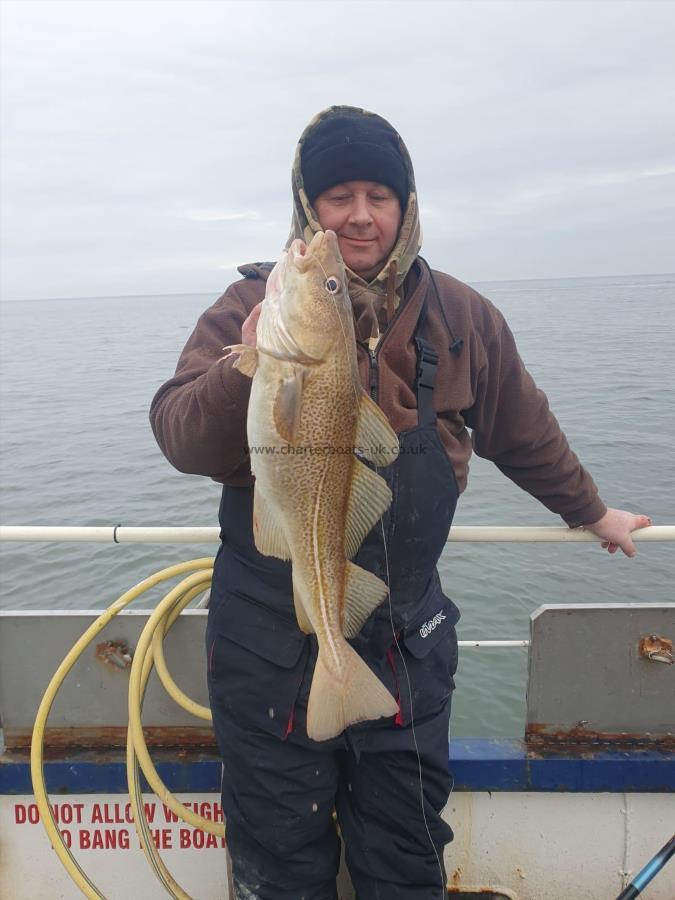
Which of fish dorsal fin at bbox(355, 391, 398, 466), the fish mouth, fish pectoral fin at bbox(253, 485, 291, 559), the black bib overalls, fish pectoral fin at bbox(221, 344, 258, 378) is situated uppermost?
the fish mouth

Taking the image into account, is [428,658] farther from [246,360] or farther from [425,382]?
[246,360]

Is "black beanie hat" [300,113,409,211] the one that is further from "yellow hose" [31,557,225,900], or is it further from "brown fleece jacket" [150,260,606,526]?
"yellow hose" [31,557,225,900]

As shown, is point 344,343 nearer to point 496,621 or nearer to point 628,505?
point 496,621

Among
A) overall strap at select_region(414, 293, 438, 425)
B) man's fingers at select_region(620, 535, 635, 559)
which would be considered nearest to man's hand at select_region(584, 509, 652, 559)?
man's fingers at select_region(620, 535, 635, 559)

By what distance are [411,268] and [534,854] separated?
260 centimetres

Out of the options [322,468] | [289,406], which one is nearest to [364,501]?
[322,468]

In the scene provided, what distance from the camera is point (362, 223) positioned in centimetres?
254

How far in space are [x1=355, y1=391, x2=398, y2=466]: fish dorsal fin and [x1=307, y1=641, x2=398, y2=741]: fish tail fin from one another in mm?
611

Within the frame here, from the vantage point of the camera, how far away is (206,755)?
299 centimetres

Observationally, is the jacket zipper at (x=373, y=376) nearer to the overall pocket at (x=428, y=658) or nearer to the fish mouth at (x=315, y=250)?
the fish mouth at (x=315, y=250)

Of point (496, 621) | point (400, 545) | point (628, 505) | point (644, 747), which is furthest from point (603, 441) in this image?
point (400, 545)

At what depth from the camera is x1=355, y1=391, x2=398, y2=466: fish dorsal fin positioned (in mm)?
2078

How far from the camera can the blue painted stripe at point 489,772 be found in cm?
291

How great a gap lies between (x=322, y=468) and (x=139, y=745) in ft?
4.88
